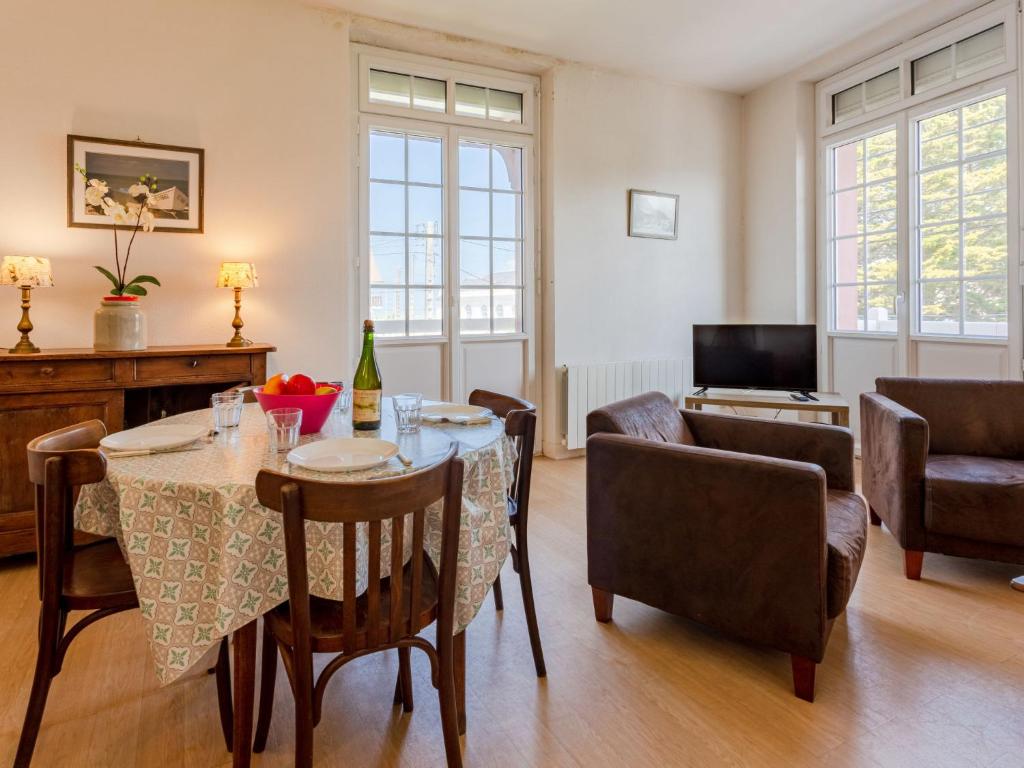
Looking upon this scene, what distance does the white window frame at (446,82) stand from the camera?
414cm

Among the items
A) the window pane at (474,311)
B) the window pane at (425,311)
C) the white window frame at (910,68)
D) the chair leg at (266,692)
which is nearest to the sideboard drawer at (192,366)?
the window pane at (425,311)

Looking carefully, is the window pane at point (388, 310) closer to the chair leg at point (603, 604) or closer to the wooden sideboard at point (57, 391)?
the wooden sideboard at point (57, 391)

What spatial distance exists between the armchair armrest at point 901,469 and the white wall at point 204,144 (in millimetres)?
3051

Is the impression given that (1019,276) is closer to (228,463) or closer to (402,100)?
(402,100)

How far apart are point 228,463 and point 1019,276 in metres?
4.41

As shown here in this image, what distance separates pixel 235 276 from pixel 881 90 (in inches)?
182

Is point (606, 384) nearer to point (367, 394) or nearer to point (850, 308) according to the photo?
point (850, 308)

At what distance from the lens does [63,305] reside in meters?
3.27

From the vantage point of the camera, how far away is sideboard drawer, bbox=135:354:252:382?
9.73 ft

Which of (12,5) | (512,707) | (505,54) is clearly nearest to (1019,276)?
(505,54)

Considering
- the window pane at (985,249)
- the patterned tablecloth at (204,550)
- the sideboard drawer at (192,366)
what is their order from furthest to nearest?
the window pane at (985,249), the sideboard drawer at (192,366), the patterned tablecloth at (204,550)

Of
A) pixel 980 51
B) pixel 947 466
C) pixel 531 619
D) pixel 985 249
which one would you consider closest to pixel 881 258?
pixel 985 249

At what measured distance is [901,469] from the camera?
2.51m

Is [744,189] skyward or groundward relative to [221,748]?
skyward
